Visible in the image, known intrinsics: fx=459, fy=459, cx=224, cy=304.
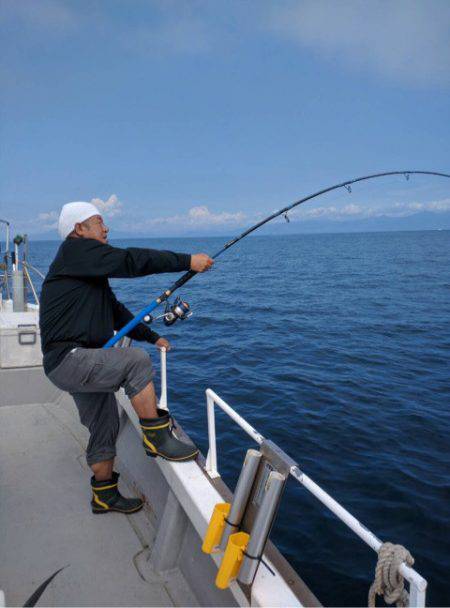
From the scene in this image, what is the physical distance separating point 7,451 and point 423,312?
17.0m

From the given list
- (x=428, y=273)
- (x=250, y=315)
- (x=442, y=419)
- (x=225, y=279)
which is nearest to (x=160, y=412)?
(x=442, y=419)

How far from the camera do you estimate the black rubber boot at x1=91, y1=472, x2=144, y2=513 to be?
3.82m

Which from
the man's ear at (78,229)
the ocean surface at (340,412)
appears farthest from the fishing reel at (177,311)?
the ocean surface at (340,412)

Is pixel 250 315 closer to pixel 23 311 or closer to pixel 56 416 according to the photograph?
pixel 23 311

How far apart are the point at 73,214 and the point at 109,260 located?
0.51 meters

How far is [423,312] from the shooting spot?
1844 centimetres

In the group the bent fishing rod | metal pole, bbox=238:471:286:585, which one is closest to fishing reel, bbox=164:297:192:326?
the bent fishing rod

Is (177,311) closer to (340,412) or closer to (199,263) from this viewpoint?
(199,263)

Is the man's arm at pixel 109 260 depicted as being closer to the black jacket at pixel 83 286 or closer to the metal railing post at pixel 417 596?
the black jacket at pixel 83 286

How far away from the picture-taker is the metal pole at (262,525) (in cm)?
226

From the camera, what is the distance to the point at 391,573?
6.15ft

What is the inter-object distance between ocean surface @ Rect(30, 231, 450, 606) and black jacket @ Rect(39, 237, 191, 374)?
3.50m

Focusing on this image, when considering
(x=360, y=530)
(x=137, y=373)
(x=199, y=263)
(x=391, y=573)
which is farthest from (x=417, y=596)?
(x=199, y=263)

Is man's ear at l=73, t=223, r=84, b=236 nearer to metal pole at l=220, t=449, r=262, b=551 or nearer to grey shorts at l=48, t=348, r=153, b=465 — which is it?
grey shorts at l=48, t=348, r=153, b=465
